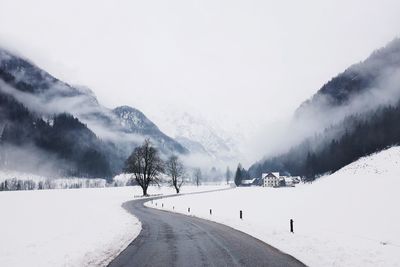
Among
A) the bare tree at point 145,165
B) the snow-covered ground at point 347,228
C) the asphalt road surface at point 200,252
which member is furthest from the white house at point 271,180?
the asphalt road surface at point 200,252

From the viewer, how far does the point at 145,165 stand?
299ft

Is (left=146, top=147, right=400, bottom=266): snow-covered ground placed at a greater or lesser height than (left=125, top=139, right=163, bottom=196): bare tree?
lesser

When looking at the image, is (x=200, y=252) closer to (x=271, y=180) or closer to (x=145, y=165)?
(x=145, y=165)

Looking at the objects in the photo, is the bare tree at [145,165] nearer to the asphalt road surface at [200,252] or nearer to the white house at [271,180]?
the asphalt road surface at [200,252]

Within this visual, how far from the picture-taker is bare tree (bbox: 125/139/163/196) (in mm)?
88875

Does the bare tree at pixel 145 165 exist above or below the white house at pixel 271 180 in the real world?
above

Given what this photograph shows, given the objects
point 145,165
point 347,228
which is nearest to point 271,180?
point 145,165

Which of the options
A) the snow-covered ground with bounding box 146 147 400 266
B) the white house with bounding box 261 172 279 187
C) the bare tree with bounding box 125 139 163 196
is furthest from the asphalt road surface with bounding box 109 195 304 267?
the white house with bounding box 261 172 279 187

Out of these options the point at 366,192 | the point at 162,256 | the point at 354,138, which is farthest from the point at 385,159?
the point at 162,256

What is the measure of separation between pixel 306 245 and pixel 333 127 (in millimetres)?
181995

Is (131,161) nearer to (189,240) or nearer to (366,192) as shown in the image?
(366,192)

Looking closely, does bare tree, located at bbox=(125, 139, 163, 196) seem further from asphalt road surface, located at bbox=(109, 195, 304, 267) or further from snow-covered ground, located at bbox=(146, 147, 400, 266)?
asphalt road surface, located at bbox=(109, 195, 304, 267)

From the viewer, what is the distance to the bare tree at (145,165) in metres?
88.9

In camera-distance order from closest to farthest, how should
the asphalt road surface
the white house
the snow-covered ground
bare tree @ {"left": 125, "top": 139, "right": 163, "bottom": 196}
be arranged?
the asphalt road surface → the snow-covered ground → bare tree @ {"left": 125, "top": 139, "right": 163, "bottom": 196} → the white house
